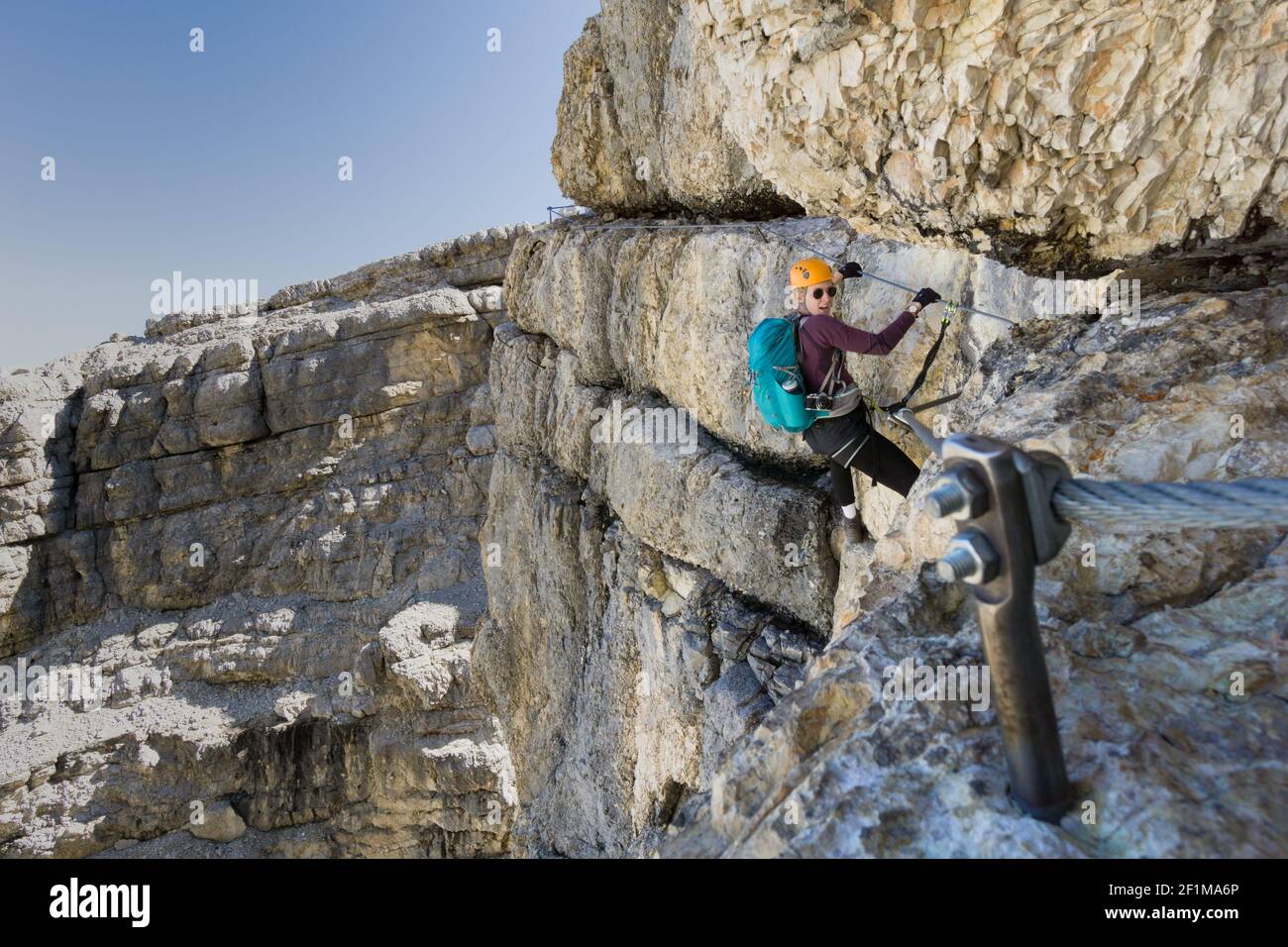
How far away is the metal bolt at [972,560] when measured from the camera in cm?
197

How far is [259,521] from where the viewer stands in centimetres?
3503

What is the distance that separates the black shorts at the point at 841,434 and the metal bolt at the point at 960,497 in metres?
3.79

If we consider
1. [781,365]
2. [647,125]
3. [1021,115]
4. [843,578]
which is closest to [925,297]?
[781,365]

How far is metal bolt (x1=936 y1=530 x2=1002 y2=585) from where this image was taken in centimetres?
197

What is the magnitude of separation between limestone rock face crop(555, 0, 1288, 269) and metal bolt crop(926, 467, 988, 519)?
2879mm

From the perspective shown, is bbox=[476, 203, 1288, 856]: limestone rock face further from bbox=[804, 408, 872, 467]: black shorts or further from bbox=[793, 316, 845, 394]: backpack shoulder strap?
bbox=[793, 316, 845, 394]: backpack shoulder strap

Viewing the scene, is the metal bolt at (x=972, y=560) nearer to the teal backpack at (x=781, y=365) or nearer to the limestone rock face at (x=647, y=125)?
the teal backpack at (x=781, y=365)

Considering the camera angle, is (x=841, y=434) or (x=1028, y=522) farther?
(x=841, y=434)

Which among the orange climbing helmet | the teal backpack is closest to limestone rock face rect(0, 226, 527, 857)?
the teal backpack

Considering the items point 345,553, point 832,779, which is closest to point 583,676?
point 832,779

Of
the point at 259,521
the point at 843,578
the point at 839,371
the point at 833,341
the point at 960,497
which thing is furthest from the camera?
the point at 259,521

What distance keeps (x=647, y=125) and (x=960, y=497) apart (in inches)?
390

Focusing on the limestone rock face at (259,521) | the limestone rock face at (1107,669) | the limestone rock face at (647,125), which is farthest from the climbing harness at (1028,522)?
the limestone rock face at (259,521)

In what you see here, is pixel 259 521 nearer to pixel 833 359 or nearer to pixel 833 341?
pixel 833 359
